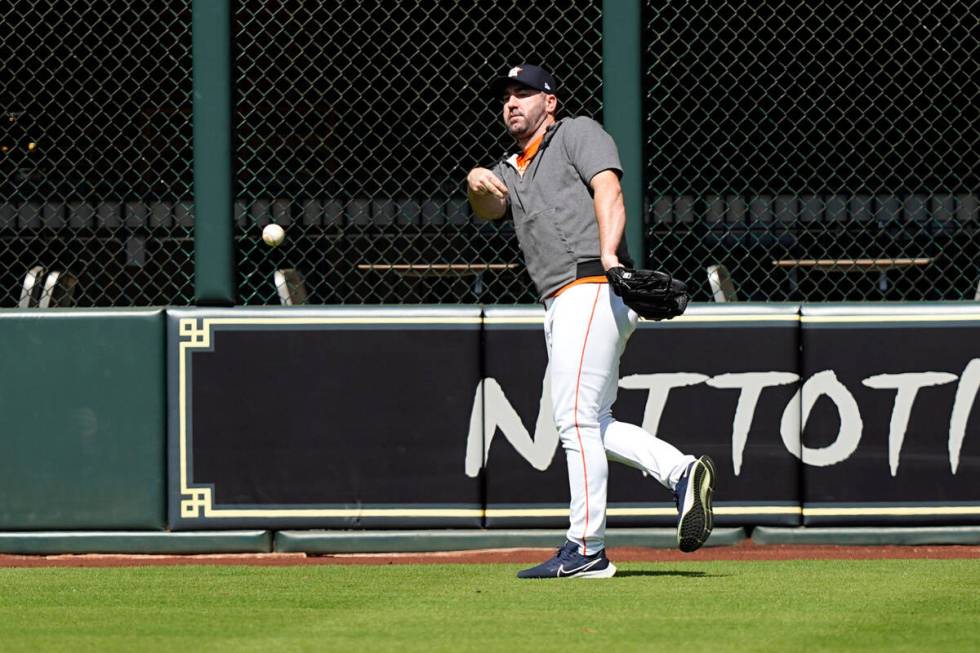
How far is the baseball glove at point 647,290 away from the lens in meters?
4.97

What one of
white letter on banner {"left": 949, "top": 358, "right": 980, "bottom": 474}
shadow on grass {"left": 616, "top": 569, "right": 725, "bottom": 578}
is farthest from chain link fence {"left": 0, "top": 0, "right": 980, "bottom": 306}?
shadow on grass {"left": 616, "top": 569, "right": 725, "bottom": 578}

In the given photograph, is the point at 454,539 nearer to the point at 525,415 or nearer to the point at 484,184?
the point at 525,415

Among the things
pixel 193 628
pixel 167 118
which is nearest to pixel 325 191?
pixel 167 118

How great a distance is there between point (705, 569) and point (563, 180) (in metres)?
1.58

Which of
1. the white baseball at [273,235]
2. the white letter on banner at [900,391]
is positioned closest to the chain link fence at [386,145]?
the white baseball at [273,235]

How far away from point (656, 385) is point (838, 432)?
2.60 feet

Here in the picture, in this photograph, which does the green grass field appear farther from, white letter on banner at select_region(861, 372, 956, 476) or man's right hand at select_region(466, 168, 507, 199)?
man's right hand at select_region(466, 168, 507, 199)

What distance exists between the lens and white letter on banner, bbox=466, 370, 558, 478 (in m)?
6.53

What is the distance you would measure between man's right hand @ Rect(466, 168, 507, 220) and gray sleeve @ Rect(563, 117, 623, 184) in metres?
0.27

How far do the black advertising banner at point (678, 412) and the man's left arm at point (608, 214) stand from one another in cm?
148

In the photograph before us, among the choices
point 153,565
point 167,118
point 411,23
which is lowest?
point 153,565

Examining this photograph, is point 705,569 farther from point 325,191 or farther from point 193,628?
point 325,191

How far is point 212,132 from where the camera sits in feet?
22.2

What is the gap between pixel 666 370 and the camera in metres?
6.56
